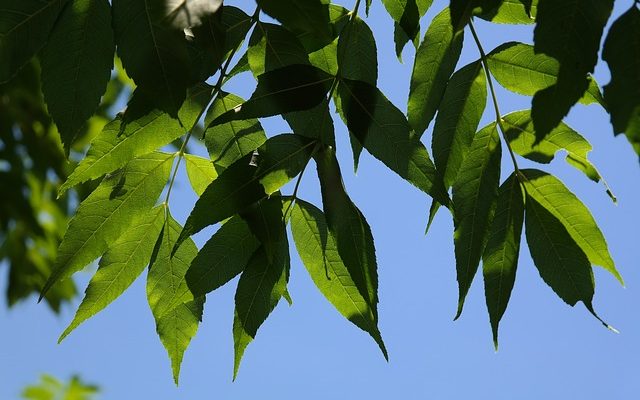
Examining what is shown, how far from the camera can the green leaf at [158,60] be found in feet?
2.62

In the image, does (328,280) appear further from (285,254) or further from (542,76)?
(542,76)

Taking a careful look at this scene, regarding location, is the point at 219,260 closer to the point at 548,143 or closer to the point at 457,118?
the point at 457,118

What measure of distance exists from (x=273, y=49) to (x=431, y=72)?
0.22 m

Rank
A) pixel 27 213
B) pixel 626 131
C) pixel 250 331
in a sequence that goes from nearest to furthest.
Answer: pixel 626 131, pixel 250 331, pixel 27 213

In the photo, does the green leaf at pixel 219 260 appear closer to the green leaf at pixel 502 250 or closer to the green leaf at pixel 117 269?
the green leaf at pixel 117 269

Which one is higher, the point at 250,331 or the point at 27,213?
the point at 27,213

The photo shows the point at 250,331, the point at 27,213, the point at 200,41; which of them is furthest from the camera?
the point at 27,213

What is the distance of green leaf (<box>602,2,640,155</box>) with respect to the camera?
750mm

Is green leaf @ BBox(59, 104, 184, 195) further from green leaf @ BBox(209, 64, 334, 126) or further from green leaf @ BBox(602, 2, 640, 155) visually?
green leaf @ BBox(602, 2, 640, 155)

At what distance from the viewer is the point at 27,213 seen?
1.92m

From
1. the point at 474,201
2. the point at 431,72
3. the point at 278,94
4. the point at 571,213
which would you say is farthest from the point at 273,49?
the point at 571,213

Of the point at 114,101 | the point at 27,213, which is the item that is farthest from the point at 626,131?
the point at 114,101

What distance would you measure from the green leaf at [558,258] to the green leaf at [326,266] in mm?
241

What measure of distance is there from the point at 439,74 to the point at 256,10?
0.26 meters
